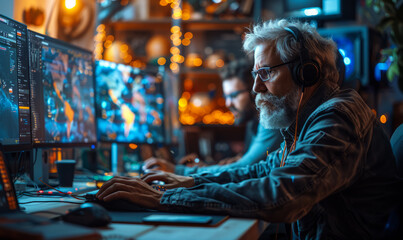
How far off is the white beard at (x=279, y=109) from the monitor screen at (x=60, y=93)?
0.76 metres

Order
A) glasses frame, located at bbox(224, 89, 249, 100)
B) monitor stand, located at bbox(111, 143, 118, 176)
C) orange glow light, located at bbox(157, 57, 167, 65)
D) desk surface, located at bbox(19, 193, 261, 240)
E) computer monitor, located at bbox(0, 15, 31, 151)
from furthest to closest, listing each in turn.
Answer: orange glow light, located at bbox(157, 57, 167, 65) → glasses frame, located at bbox(224, 89, 249, 100) → monitor stand, located at bbox(111, 143, 118, 176) → computer monitor, located at bbox(0, 15, 31, 151) → desk surface, located at bbox(19, 193, 261, 240)

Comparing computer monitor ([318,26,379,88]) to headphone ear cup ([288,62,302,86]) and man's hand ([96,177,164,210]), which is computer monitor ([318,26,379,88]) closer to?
headphone ear cup ([288,62,302,86])

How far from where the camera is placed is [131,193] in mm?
1068

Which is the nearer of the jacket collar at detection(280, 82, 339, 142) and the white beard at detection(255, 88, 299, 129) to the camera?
the jacket collar at detection(280, 82, 339, 142)

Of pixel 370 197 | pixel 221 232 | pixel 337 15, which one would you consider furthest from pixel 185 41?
pixel 221 232

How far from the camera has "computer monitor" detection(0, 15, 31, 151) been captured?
3.92 feet

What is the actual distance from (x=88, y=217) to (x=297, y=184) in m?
0.48

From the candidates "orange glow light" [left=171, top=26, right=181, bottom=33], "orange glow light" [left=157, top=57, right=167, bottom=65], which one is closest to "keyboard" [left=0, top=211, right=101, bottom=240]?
"orange glow light" [left=157, top=57, right=167, bottom=65]

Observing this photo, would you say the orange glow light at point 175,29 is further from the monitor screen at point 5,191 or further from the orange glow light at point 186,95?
the monitor screen at point 5,191

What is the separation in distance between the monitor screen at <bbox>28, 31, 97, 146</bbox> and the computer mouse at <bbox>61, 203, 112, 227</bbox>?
65 cm

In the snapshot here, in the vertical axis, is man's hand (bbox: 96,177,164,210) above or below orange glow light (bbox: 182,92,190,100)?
below

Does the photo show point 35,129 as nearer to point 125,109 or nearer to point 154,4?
point 125,109

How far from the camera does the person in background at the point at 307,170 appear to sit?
0.99 metres

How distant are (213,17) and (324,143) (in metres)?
2.98
